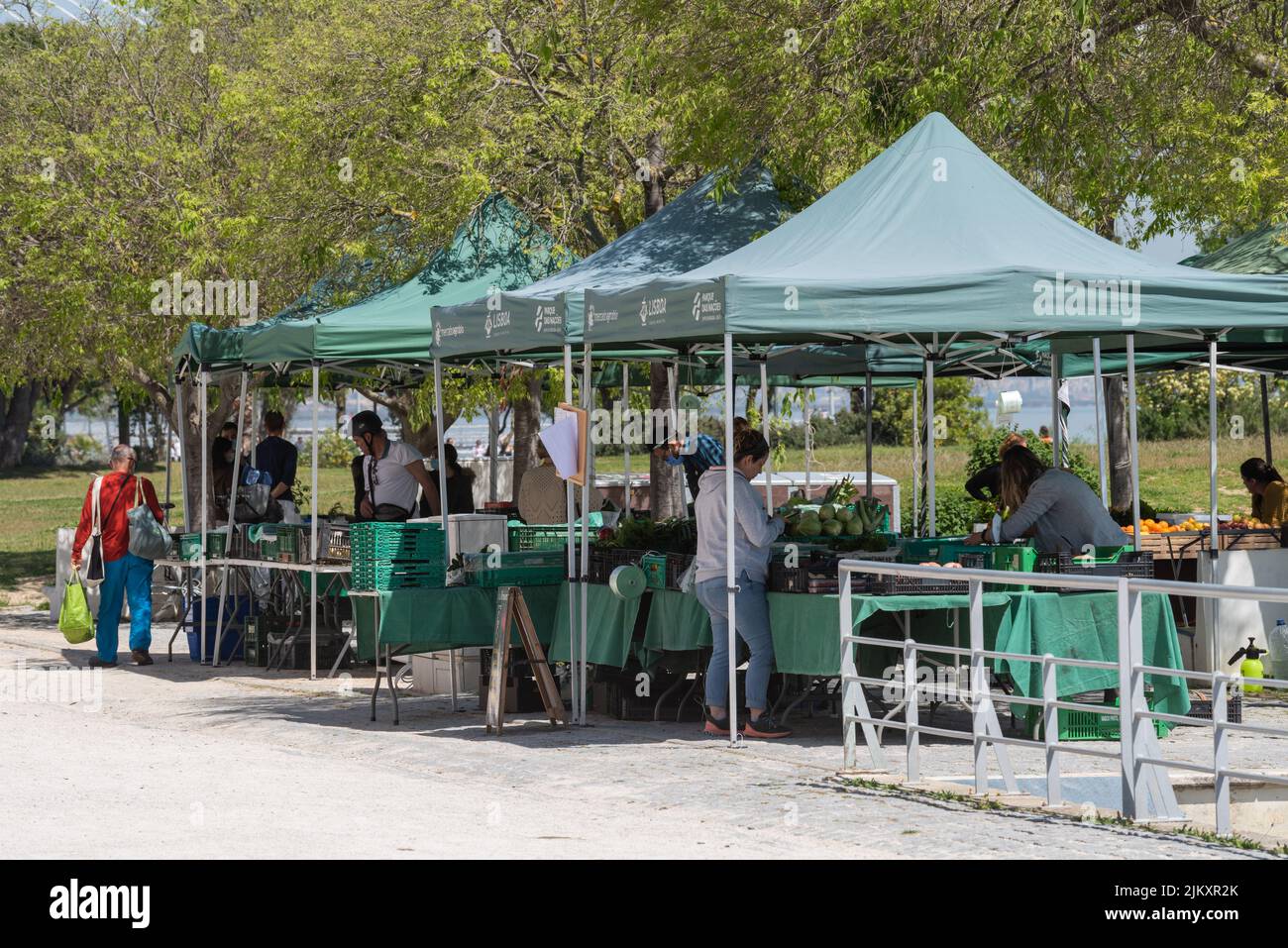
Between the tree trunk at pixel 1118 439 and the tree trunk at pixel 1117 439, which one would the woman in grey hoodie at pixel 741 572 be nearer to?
the tree trunk at pixel 1117 439

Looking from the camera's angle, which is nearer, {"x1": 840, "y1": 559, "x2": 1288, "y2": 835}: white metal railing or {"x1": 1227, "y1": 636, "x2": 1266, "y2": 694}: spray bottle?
{"x1": 840, "y1": 559, "x2": 1288, "y2": 835}: white metal railing

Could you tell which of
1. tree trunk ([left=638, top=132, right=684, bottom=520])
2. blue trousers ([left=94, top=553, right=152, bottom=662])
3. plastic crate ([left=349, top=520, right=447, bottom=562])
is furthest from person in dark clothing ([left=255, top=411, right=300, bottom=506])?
plastic crate ([left=349, top=520, right=447, bottom=562])

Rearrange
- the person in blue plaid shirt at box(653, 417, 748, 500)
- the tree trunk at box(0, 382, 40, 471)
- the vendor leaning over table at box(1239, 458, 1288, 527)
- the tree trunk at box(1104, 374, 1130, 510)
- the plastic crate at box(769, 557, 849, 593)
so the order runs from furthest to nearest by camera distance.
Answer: the tree trunk at box(0, 382, 40, 471) → the tree trunk at box(1104, 374, 1130, 510) → the vendor leaning over table at box(1239, 458, 1288, 527) → the person in blue plaid shirt at box(653, 417, 748, 500) → the plastic crate at box(769, 557, 849, 593)

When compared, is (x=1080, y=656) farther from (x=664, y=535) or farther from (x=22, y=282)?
(x=22, y=282)

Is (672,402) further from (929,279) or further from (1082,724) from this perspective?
(1082,724)

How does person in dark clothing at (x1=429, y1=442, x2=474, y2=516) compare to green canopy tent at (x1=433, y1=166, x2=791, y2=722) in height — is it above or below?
below

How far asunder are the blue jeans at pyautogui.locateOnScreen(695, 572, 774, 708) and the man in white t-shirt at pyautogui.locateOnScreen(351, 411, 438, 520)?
4698 millimetres

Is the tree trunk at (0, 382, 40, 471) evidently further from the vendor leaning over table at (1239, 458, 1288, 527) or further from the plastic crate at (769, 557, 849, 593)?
the plastic crate at (769, 557, 849, 593)

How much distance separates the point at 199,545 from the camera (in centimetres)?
1712

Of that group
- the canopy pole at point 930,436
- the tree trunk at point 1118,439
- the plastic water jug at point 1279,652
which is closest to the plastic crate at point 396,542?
the canopy pole at point 930,436

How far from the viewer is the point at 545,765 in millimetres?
10438

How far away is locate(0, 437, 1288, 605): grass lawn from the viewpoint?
31406 millimetres

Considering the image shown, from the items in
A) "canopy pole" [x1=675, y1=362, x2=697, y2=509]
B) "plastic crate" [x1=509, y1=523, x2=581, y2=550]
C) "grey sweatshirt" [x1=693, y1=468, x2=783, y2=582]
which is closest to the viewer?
"grey sweatshirt" [x1=693, y1=468, x2=783, y2=582]

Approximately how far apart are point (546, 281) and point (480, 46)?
17.6ft
